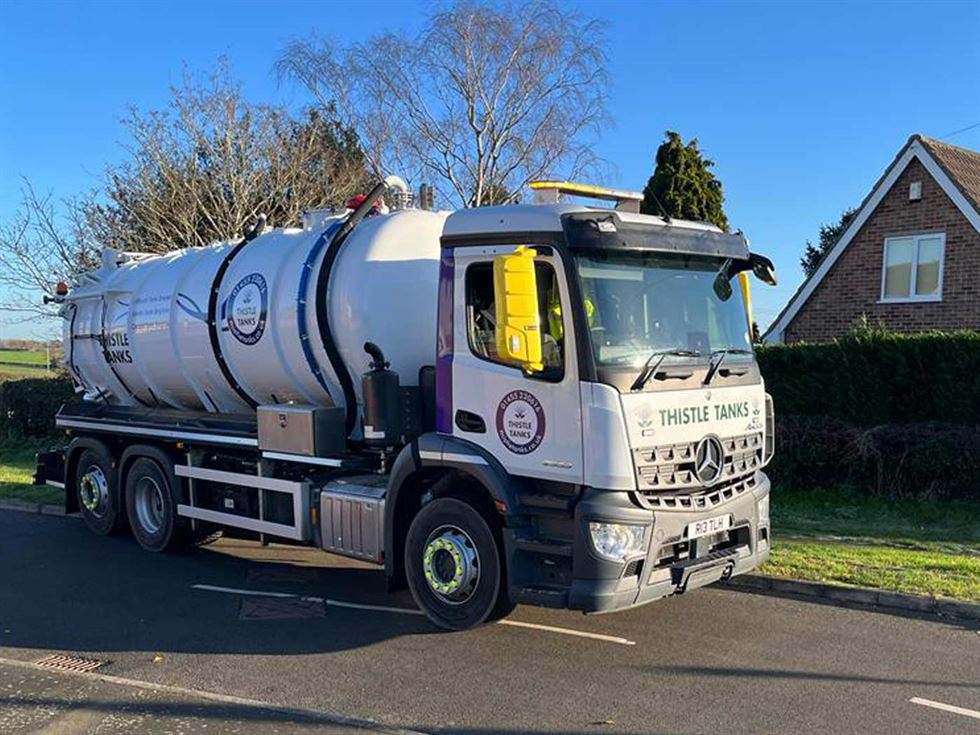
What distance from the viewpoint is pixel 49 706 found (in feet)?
16.6

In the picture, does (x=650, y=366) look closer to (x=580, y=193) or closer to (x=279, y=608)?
(x=580, y=193)

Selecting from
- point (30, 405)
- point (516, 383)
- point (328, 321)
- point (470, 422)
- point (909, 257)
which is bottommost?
point (30, 405)

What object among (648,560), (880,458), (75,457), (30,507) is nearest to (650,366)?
(648,560)

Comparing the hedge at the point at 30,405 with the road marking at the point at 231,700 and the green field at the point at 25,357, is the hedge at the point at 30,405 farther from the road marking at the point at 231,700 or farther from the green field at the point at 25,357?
the road marking at the point at 231,700

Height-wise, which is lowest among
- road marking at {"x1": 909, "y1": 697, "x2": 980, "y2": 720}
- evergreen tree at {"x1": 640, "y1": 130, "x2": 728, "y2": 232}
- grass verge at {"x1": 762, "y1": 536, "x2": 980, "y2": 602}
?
road marking at {"x1": 909, "y1": 697, "x2": 980, "y2": 720}

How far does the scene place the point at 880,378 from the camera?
38.9ft

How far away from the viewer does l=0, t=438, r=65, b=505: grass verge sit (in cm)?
1262

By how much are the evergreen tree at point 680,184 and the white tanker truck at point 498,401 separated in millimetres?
15294

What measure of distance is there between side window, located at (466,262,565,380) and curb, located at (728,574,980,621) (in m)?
3.28

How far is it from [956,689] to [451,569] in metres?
3.27

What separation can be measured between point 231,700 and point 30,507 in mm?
8611

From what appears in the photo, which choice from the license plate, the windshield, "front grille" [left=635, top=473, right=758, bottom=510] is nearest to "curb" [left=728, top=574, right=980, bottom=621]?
"front grille" [left=635, top=473, right=758, bottom=510]

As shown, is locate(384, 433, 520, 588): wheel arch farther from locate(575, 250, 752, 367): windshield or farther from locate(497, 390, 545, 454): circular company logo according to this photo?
locate(575, 250, 752, 367): windshield

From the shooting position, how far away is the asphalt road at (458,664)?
4.83 metres
